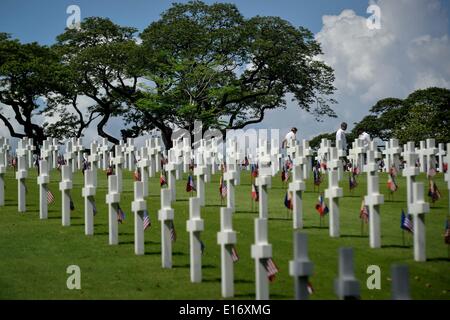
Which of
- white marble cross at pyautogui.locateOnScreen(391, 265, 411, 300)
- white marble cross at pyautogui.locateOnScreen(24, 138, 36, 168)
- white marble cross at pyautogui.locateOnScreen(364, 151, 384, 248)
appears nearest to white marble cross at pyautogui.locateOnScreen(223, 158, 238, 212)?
white marble cross at pyautogui.locateOnScreen(364, 151, 384, 248)

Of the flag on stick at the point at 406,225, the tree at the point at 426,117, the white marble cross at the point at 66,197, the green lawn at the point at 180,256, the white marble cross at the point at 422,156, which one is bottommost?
the green lawn at the point at 180,256

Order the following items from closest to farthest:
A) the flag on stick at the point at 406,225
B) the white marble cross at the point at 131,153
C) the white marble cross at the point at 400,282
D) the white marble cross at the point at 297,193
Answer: the white marble cross at the point at 400,282, the flag on stick at the point at 406,225, the white marble cross at the point at 297,193, the white marble cross at the point at 131,153

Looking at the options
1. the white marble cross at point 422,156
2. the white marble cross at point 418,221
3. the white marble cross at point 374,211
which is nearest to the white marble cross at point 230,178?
the white marble cross at point 374,211

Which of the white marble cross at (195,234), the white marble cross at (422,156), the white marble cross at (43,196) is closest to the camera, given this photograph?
the white marble cross at (195,234)

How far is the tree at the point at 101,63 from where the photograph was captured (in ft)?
195

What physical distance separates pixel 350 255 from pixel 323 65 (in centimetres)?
5702

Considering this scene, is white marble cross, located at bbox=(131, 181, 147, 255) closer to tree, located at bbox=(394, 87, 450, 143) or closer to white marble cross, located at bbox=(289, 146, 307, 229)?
white marble cross, located at bbox=(289, 146, 307, 229)

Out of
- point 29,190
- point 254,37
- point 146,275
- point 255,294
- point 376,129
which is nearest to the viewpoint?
point 255,294

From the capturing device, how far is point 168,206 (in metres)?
14.7

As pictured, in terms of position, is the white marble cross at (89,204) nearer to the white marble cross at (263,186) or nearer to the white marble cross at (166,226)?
the white marble cross at (263,186)

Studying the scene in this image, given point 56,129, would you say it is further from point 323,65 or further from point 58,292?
point 58,292

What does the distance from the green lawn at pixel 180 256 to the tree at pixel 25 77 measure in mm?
37116

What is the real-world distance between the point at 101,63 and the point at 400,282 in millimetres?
52785
